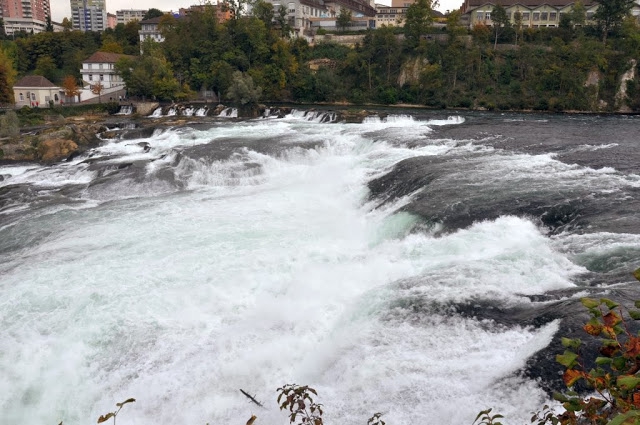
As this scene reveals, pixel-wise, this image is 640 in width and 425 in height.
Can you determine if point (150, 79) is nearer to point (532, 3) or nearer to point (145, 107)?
point (145, 107)

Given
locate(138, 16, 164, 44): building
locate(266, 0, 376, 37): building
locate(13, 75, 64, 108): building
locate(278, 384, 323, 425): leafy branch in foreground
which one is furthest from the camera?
locate(138, 16, 164, 44): building

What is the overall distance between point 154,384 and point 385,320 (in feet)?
12.5

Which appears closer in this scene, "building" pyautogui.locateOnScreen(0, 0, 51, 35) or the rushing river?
the rushing river

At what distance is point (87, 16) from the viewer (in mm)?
163750

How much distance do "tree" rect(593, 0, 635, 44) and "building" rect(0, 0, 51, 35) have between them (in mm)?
120239

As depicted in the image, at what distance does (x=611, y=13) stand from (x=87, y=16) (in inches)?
6397

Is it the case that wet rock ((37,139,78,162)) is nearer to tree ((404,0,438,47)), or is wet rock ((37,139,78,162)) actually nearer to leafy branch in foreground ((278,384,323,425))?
leafy branch in foreground ((278,384,323,425))

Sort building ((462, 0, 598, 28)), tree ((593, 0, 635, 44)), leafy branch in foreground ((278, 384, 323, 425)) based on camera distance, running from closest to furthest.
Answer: leafy branch in foreground ((278, 384, 323, 425)), tree ((593, 0, 635, 44)), building ((462, 0, 598, 28))

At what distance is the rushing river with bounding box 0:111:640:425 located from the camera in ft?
23.6

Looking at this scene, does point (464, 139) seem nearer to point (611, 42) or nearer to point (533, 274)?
point (533, 274)

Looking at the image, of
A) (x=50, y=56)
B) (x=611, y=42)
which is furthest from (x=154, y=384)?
(x=50, y=56)

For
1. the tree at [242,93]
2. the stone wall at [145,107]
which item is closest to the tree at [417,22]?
the tree at [242,93]

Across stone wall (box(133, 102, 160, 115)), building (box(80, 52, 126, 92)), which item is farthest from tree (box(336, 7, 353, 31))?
stone wall (box(133, 102, 160, 115))

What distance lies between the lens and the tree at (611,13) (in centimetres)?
4553
